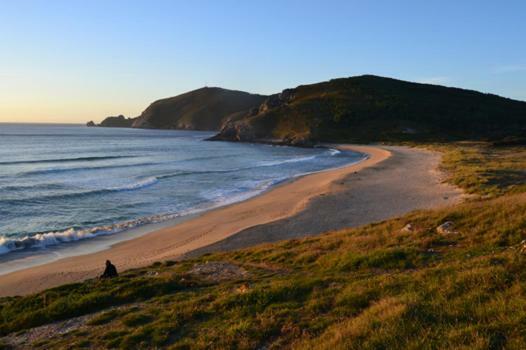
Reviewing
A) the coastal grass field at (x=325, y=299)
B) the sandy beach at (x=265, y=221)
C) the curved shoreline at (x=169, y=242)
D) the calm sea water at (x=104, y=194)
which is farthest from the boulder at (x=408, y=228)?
the calm sea water at (x=104, y=194)

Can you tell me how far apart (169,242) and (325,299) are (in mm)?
13661

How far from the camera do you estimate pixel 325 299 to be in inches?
329

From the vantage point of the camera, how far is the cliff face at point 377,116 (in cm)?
11344

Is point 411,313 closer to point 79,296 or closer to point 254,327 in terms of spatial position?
point 254,327

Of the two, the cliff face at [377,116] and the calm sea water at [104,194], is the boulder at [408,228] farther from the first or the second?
the cliff face at [377,116]

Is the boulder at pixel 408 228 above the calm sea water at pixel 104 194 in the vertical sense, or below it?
above

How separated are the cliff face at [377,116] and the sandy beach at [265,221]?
70.7 metres

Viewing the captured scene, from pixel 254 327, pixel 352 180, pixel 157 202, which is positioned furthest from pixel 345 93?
pixel 254 327

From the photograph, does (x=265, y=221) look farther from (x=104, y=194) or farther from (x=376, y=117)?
(x=376, y=117)

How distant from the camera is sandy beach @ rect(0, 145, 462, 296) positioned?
661 inches

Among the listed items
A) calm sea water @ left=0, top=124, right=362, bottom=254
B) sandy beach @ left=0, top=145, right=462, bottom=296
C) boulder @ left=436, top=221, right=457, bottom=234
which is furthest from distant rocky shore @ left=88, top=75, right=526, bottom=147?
boulder @ left=436, top=221, right=457, bottom=234

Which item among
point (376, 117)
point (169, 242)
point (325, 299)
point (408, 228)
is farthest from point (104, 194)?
point (376, 117)

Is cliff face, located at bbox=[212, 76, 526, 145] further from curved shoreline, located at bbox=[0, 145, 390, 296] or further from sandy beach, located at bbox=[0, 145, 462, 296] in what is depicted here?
curved shoreline, located at bbox=[0, 145, 390, 296]

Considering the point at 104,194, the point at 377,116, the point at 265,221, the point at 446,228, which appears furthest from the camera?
the point at 377,116
